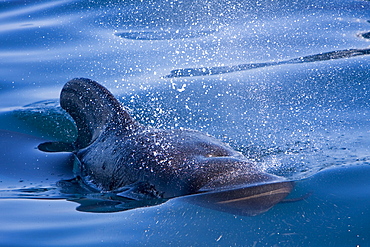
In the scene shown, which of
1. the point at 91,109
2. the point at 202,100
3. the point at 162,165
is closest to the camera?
the point at 162,165

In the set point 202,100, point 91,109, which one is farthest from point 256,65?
point 91,109

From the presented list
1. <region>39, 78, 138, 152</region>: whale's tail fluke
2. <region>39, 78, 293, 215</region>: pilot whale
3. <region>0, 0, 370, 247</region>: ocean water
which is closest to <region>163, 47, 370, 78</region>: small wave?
<region>0, 0, 370, 247</region>: ocean water

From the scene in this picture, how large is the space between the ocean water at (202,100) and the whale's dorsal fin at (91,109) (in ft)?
0.77

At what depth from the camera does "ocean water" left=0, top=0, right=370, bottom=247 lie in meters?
2.28

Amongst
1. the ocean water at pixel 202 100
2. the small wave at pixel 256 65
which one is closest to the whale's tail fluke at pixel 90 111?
the ocean water at pixel 202 100

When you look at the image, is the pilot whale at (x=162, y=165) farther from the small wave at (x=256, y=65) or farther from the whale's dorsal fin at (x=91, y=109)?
the small wave at (x=256, y=65)

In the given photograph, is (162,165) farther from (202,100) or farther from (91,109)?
(202,100)

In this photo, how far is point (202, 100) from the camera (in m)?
4.65

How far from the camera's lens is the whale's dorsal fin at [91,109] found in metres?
3.28

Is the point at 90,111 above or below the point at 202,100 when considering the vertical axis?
above

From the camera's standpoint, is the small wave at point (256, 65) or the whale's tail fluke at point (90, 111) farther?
the small wave at point (256, 65)

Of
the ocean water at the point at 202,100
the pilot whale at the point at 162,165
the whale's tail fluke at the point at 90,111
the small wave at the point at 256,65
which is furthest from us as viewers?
the small wave at the point at 256,65

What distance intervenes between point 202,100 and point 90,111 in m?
1.39

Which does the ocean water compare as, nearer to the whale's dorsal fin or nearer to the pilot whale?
the pilot whale
